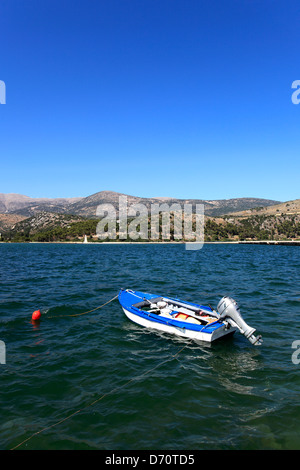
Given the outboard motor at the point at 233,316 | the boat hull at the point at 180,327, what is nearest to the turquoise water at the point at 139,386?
the boat hull at the point at 180,327

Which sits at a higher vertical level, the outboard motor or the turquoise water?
the outboard motor

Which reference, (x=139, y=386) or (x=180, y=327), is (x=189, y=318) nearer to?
(x=180, y=327)

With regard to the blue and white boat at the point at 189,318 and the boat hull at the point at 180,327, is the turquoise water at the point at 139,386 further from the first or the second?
the blue and white boat at the point at 189,318

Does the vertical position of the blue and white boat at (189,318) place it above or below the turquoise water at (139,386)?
above

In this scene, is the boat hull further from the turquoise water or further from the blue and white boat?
the turquoise water

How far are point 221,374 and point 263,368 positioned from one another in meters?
2.13

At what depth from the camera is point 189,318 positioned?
55.3 feet

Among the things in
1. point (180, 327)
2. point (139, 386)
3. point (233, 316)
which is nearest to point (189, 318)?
point (180, 327)

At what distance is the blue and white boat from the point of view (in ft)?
48.6

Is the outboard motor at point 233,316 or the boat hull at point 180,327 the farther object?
the boat hull at point 180,327

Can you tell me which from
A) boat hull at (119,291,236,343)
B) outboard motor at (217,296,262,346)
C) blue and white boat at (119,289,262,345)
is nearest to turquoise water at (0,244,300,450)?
boat hull at (119,291,236,343)

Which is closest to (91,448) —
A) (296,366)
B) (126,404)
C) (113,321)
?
(126,404)

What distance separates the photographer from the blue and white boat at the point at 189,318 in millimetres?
14820

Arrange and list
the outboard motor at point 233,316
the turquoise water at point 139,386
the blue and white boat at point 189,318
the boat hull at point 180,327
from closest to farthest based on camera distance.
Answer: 1. the turquoise water at point 139,386
2. the outboard motor at point 233,316
3. the blue and white boat at point 189,318
4. the boat hull at point 180,327
